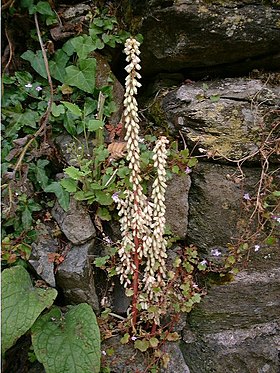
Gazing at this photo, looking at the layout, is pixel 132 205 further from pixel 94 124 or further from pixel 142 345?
pixel 142 345

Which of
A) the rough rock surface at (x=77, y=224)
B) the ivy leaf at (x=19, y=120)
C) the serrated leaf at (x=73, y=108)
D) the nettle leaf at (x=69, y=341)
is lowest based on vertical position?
the nettle leaf at (x=69, y=341)

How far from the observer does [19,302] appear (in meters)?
2.00

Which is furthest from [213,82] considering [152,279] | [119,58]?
[152,279]

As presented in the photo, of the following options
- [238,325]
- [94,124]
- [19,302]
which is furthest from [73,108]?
Result: [238,325]

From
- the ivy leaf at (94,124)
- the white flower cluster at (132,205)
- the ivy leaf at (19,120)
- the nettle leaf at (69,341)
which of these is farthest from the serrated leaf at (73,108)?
the nettle leaf at (69,341)

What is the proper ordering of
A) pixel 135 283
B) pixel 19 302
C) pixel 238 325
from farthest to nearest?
pixel 238 325 → pixel 135 283 → pixel 19 302

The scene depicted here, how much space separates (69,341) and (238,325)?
0.93m

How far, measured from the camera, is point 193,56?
→ 2369mm

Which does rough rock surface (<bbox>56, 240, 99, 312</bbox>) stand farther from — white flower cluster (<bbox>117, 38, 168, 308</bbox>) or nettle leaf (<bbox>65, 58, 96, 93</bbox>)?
nettle leaf (<bbox>65, 58, 96, 93</bbox>)

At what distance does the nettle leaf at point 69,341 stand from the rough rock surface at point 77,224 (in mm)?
325

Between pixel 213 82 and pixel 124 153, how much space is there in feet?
2.00

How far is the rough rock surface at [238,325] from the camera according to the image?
94.8 inches

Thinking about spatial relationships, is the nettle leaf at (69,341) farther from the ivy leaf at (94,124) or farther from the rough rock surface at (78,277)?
the ivy leaf at (94,124)

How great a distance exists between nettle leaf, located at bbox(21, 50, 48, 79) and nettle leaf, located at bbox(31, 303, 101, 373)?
1.17 meters
